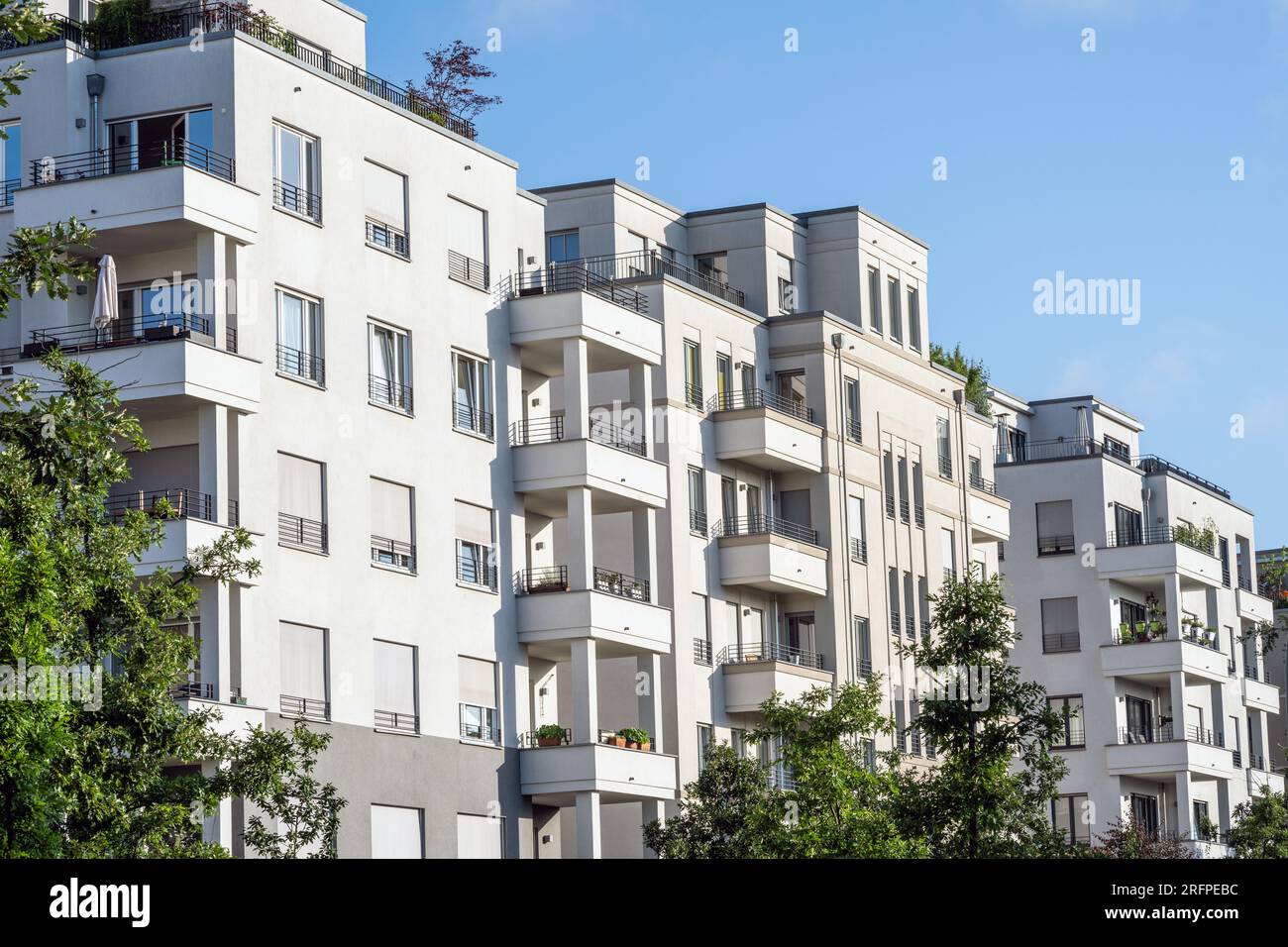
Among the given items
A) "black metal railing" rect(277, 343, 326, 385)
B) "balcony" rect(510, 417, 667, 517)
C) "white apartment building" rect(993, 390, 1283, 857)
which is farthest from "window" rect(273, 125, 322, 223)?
"white apartment building" rect(993, 390, 1283, 857)

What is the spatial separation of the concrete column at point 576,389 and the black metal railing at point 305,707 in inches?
436

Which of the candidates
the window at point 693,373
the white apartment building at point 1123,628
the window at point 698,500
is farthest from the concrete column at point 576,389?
the white apartment building at point 1123,628

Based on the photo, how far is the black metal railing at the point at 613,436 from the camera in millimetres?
57312

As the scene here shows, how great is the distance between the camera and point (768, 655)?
62625 millimetres

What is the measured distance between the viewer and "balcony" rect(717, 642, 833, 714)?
59.9 meters

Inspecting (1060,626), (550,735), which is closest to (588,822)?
(550,735)

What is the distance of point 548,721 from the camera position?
183 ft

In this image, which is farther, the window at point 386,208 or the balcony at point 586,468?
the balcony at point 586,468

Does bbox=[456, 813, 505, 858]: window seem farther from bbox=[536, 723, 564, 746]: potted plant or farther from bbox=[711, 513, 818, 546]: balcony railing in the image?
bbox=[711, 513, 818, 546]: balcony railing

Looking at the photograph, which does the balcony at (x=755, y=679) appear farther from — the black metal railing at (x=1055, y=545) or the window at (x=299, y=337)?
the black metal railing at (x=1055, y=545)

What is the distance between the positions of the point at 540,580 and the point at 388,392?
24.1ft

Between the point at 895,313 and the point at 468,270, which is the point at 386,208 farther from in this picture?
the point at 895,313
